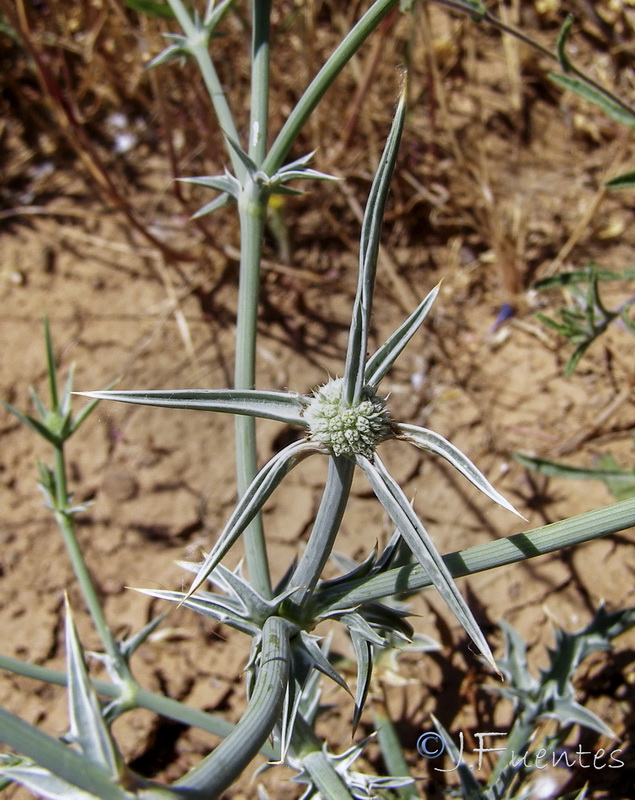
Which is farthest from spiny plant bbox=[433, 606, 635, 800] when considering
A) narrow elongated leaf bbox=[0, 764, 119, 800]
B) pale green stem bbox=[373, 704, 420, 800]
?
narrow elongated leaf bbox=[0, 764, 119, 800]

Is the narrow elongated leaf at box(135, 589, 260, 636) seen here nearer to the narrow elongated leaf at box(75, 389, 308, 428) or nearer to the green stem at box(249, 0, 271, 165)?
the narrow elongated leaf at box(75, 389, 308, 428)

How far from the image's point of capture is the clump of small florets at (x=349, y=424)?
1.07 metres

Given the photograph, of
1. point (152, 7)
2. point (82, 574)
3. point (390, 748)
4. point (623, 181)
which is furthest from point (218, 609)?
point (152, 7)

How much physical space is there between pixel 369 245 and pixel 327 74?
674 millimetres

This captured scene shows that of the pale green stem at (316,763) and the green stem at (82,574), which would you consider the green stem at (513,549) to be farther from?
the green stem at (82,574)

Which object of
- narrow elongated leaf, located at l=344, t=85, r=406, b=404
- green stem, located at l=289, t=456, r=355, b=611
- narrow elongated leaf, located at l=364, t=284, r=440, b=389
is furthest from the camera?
green stem, located at l=289, t=456, r=355, b=611

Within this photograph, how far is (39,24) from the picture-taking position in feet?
10.2

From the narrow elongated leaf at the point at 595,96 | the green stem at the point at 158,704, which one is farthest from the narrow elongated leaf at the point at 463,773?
the narrow elongated leaf at the point at 595,96

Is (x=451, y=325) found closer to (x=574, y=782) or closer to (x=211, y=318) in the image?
(x=211, y=318)

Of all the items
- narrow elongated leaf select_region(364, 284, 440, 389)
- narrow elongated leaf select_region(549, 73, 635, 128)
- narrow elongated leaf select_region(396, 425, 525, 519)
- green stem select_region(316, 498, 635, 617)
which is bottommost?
green stem select_region(316, 498, 635, 617)

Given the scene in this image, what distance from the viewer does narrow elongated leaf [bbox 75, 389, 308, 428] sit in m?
0.95

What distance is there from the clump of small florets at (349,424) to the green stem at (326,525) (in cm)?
6

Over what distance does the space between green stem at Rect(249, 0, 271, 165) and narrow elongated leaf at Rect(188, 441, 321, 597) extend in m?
0.77

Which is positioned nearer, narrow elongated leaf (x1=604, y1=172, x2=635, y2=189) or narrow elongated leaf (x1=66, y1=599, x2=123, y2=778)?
narrow elongated leaf (x1=66, y1=599, x2=123, y2=778)
